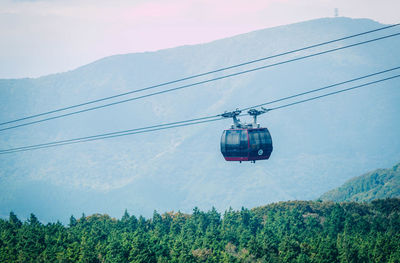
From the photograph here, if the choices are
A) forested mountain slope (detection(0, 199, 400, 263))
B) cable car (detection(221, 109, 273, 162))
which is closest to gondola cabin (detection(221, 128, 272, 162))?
cable car (detection(221, 109, 273, 162))

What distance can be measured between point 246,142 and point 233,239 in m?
57.4

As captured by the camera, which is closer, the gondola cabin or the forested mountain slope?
the gondola cabin

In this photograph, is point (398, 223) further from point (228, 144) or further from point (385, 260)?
point (228, 144)

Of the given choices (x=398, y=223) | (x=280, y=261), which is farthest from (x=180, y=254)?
(x=398, y=223)

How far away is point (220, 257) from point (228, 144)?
35.2 metres

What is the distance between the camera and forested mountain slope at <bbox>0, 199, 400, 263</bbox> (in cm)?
7900

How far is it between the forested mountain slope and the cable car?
30635 mm

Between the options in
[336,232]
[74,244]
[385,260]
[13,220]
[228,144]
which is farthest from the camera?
[13,220]

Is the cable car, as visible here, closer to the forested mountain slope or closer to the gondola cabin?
the gondola cabin

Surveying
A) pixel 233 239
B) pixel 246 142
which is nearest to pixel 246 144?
pixel 246 142

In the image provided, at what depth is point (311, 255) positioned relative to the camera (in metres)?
81.0

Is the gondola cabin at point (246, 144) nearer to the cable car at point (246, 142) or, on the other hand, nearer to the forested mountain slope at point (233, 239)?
the cable car at point (246, 142)

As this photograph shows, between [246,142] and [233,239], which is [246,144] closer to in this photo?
[246,142]

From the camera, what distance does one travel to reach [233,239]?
103 m
